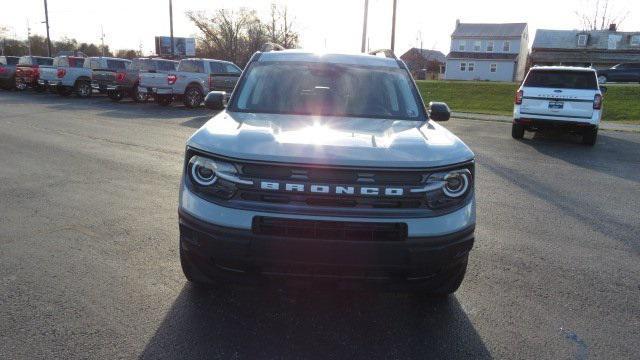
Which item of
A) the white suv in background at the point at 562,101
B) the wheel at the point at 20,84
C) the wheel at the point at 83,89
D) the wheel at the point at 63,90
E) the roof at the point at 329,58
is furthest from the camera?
the wheel at the point at 20,84

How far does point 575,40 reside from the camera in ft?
212

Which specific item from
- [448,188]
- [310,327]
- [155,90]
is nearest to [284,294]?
[310,327]

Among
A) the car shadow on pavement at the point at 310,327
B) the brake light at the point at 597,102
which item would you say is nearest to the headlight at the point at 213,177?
the car shadow on pavement at the point at 310,327

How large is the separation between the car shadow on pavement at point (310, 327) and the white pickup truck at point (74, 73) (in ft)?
75.6

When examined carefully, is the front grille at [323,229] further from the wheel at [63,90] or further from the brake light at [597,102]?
the wheel at [63,90]

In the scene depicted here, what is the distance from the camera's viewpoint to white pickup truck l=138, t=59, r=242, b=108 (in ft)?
65.8

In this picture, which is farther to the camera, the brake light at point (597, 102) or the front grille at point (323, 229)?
the brake light at point (597, 102)

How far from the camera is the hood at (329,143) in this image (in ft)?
9.59

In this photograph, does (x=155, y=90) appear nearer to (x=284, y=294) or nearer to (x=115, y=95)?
(x=115, y=95)

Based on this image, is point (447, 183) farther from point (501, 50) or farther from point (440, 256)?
point (501, 50)

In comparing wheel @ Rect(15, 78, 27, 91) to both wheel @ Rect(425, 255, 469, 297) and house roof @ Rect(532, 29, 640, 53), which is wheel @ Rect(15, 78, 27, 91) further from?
house roof @ Rect(532, 29, 640, 53)

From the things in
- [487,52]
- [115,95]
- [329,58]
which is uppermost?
[487,52]

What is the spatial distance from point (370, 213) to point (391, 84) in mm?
2103

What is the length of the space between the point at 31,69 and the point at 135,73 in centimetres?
811
